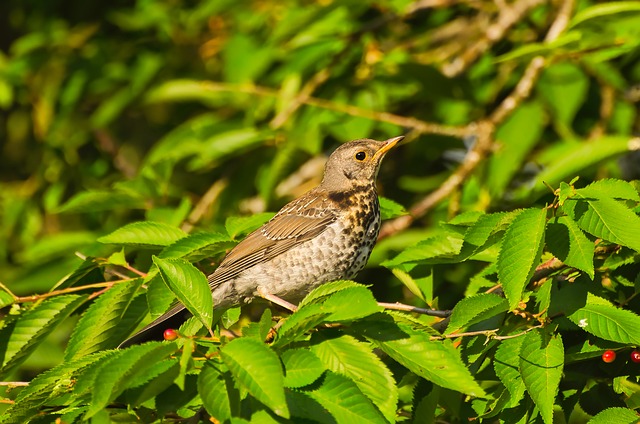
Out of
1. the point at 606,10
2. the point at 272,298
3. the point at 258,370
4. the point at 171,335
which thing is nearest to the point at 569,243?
the point at 258,370

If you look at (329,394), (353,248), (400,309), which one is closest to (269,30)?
(353,248)

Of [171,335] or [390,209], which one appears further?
[390,209]

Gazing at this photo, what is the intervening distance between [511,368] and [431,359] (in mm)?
343

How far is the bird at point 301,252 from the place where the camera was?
4125 millimetres

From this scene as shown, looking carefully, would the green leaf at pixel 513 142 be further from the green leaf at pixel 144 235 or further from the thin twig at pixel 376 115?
the green leaf at pixel 144 235

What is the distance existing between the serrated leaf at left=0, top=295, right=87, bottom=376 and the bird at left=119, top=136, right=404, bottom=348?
0.57 metres

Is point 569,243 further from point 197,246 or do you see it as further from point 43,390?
point 43,390

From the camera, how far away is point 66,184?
645 centimetres

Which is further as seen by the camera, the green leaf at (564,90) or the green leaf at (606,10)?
the green leaf at (564,90)

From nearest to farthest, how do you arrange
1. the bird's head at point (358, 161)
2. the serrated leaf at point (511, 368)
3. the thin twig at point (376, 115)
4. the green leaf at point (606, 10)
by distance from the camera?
the serrated leaf at point (511, 368), the green leaf at point (606, 10), the bird's head at point (358, 161), the thin twig at point (376, 115)

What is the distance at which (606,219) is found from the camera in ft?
9.10

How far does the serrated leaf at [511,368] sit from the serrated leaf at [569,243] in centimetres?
32

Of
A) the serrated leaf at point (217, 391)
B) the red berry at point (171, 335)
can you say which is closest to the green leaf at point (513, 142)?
the red berry at point (171, 335)

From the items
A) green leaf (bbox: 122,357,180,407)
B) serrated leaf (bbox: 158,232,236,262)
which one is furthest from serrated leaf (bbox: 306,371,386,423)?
serrated leaf (bbox: 158,232,236,262)
